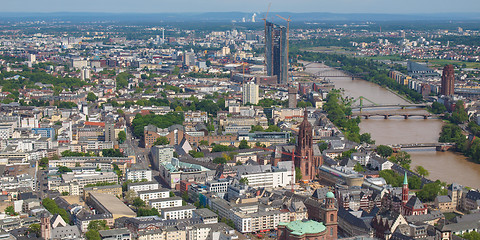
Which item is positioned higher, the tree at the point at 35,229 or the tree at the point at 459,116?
the tree at the point at 35,229

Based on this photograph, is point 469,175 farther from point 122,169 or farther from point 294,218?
point 122,169

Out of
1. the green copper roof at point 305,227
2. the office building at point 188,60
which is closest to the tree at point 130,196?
the green copper roof at point 305,227

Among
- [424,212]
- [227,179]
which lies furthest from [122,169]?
[424,212]

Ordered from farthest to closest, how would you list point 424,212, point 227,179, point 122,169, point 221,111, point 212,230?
point 221,111 < point 122,169 < point 227,179 < point 424,212 < point 212,230

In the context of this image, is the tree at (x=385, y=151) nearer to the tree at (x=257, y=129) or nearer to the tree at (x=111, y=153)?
the tree at (x=257, y=129)

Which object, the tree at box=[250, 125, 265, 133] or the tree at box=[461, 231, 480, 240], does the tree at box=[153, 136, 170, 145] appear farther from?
the tree at box=[461, 231, 480, 240]

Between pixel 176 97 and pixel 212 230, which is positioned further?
pixel 176 97
